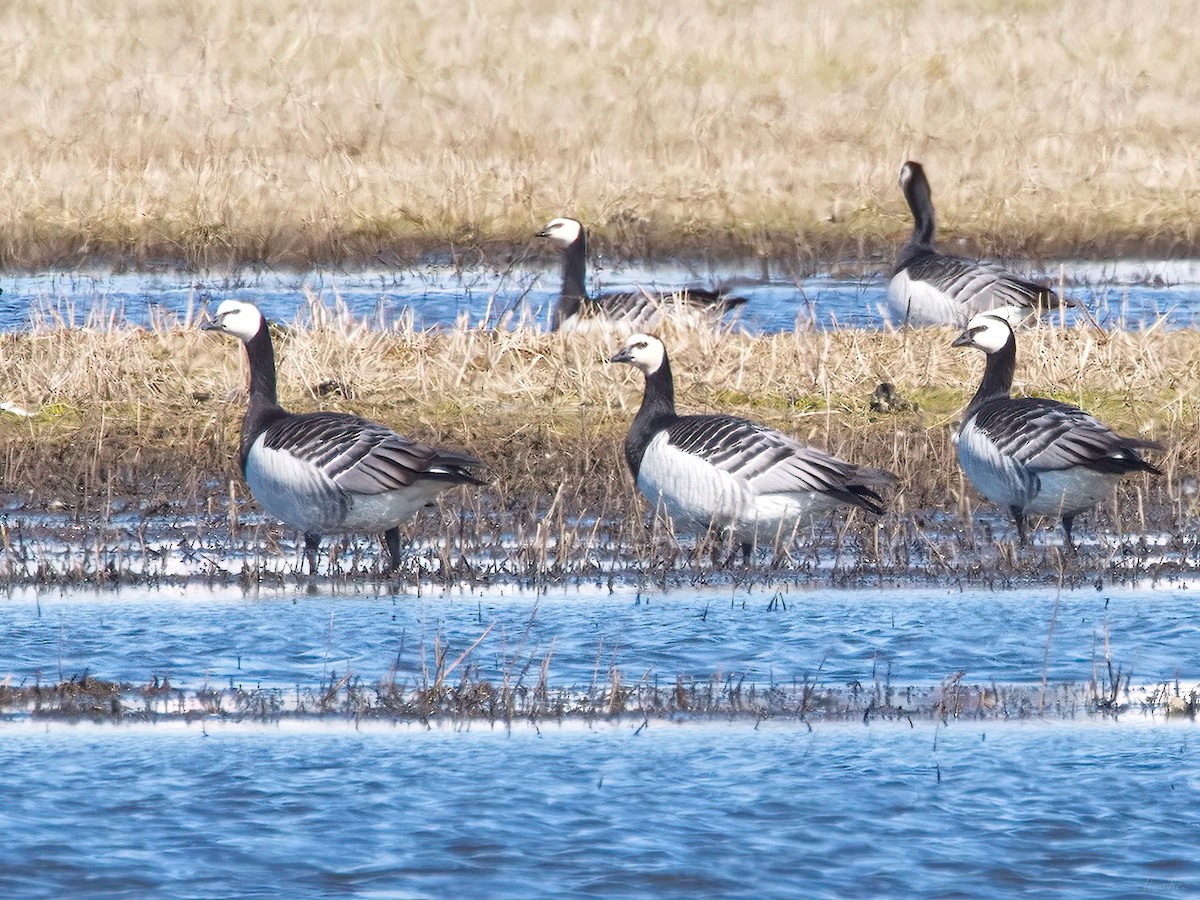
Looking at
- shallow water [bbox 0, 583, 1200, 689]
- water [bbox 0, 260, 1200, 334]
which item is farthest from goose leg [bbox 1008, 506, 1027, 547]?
water [bbox 0, 260, 1200, 334]

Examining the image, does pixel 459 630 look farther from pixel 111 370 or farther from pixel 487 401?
pixel 111 370

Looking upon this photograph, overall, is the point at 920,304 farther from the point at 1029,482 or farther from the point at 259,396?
the point at 259,396

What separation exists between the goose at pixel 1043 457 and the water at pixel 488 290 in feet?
24.4

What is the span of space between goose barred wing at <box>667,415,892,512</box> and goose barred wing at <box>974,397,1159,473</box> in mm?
779

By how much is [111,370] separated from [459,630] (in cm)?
617

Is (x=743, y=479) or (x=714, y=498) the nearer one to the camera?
(x=743, y=479)

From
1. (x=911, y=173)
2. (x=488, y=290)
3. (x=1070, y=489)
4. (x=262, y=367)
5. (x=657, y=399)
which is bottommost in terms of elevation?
(x=1070, y=489)

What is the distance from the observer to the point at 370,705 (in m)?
7.39

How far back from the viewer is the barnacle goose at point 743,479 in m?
10.2

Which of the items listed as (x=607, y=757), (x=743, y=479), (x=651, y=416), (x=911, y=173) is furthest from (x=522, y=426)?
(x=911, y=173)

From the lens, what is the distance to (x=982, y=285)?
17234mm

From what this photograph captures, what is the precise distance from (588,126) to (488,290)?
7298 millimetres

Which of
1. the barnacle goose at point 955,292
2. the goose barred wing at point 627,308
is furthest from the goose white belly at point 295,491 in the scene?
the barnacle goose at point 955,292

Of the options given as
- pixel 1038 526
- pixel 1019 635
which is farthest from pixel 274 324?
pixel 1019 635
